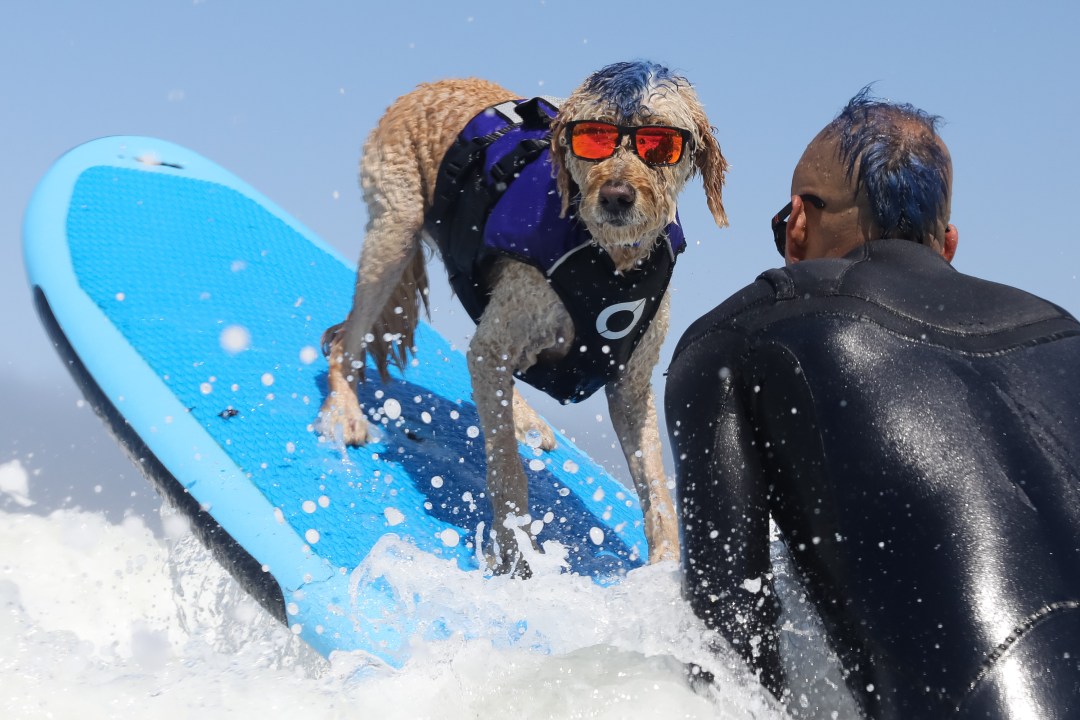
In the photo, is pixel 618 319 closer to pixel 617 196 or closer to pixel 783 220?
pixel 617 196

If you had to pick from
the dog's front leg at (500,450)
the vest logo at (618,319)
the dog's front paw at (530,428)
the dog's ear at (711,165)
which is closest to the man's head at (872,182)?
the dog's ear at (711,165)

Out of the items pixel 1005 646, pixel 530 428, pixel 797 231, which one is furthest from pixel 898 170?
pixel 530 428

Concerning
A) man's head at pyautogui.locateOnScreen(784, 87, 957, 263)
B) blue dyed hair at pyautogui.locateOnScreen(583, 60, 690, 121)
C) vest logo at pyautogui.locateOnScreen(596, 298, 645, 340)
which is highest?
man's head at pyautogui.locateOnScreen(784, 87, 957, 263)

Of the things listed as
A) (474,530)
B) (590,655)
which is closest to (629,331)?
(474,530)

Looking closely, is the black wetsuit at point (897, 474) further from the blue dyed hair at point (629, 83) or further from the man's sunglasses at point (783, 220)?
the blue dyed hair at point (629, 83)

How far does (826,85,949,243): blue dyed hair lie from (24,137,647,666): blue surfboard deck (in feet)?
5.95

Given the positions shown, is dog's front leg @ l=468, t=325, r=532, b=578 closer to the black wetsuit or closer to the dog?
the dog

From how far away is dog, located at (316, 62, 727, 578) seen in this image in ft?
11.0

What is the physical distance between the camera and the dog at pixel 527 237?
3350mm

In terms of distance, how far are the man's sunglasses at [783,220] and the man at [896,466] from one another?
0.10m

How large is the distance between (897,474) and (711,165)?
2.01 m

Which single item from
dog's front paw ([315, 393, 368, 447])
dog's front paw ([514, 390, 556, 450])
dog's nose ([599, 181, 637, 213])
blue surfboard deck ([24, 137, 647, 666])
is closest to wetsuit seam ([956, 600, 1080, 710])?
blue surfboard deck ([24, 137, 647, 666])

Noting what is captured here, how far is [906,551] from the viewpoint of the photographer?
5.59ft

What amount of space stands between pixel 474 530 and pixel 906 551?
2.63m
